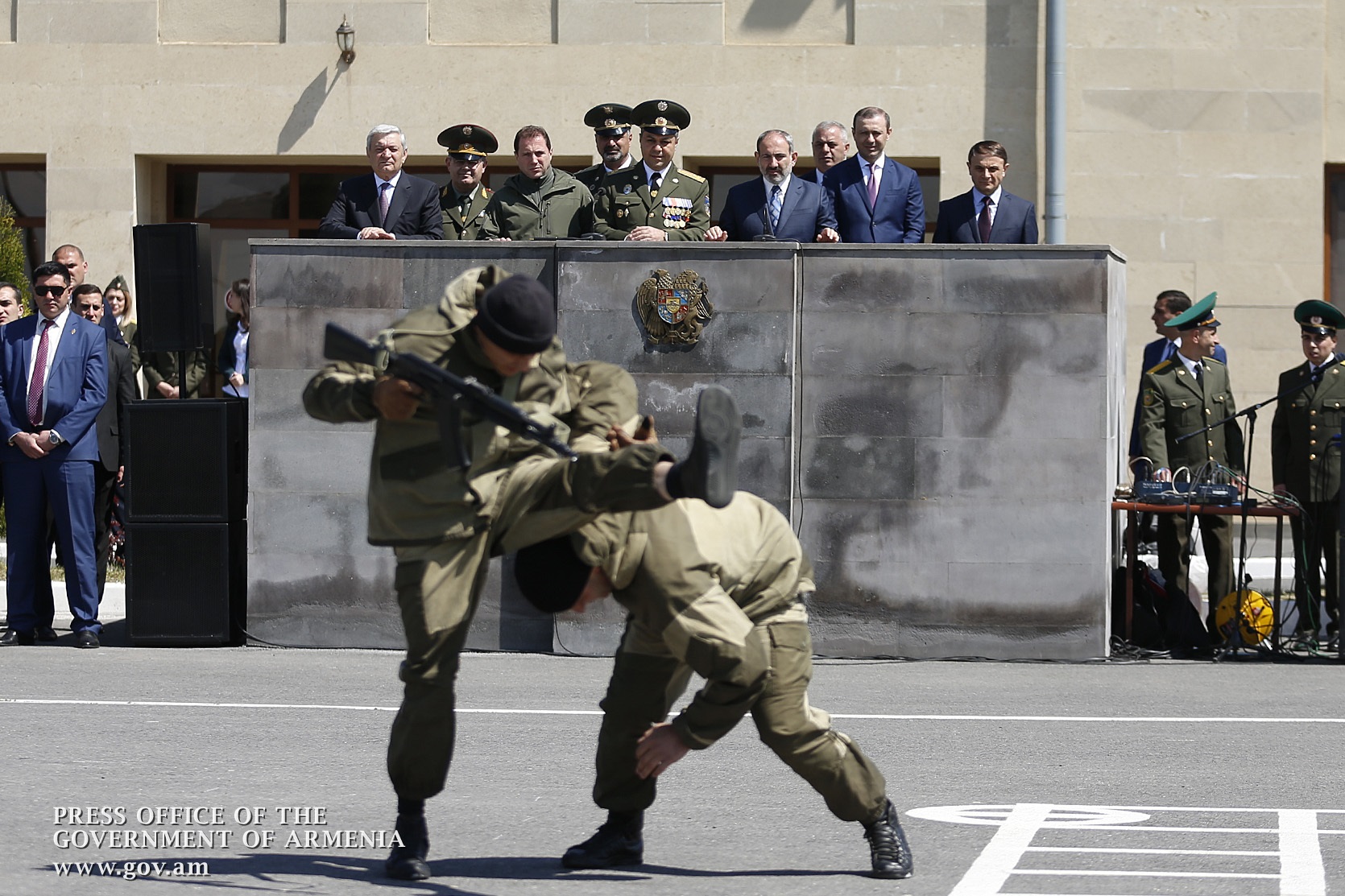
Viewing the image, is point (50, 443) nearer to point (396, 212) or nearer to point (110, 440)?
point (110, 440)

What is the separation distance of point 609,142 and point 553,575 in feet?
23.9

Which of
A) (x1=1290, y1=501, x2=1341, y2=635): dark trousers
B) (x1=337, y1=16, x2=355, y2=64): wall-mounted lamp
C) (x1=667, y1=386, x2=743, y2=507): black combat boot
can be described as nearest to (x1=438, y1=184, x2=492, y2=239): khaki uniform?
(x1=1290, y1=501, x2=1341, y2=635): dark trousers

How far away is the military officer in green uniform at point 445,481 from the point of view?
556 cm

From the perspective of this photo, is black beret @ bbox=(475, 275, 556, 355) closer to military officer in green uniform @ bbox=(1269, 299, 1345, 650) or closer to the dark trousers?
military officer in green uniform @ bbox=(1269, 299, 1345, 650)

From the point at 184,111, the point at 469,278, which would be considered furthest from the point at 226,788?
the point at 184,111

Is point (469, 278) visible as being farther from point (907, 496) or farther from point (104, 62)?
point (104, 62)

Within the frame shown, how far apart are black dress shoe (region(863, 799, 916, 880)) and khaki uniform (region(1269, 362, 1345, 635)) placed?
7.25 m

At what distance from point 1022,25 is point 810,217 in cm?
720

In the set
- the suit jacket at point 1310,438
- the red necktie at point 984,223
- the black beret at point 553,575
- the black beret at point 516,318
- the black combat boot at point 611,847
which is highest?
the red necktie at point 984,223

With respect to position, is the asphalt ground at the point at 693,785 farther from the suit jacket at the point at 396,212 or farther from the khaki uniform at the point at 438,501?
the suit jacket at the point at 396,212

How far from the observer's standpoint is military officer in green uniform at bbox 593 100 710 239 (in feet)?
40.3

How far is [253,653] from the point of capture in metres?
12.1

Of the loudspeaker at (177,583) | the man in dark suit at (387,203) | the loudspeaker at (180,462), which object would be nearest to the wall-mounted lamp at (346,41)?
the man in dark suit at (387,203)

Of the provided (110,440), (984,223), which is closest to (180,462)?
(110,440)
